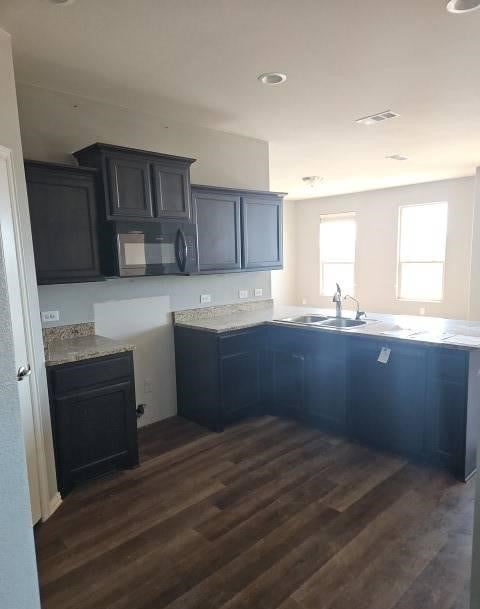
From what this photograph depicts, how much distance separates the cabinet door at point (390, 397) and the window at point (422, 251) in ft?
16.5

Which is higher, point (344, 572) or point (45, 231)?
point (45, 231)

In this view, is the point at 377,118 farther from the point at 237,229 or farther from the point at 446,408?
the point at 446,408

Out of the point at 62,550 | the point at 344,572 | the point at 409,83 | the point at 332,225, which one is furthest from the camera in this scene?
the point at 332,225

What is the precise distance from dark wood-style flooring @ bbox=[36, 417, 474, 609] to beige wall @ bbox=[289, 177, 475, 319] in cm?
514

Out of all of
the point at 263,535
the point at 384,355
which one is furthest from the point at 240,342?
the point at 263,535

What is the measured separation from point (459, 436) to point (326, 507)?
102cm

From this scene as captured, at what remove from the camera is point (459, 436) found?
2678 mm

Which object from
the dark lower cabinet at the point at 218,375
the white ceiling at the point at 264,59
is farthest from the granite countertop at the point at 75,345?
the white ceiling at the point at 264,59

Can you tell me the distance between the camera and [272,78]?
111 inches

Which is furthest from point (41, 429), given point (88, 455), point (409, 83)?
point (409, 83)

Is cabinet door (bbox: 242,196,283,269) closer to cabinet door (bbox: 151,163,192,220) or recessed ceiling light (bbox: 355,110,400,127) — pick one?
cabinet door (bbox: 151,163,192,220)

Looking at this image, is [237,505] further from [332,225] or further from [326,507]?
[332,225]

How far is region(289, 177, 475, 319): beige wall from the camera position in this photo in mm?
6957

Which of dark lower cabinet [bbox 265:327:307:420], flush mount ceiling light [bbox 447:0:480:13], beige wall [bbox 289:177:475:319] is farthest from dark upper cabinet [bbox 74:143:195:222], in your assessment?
beige wall [bbox 289:177:475:319]
